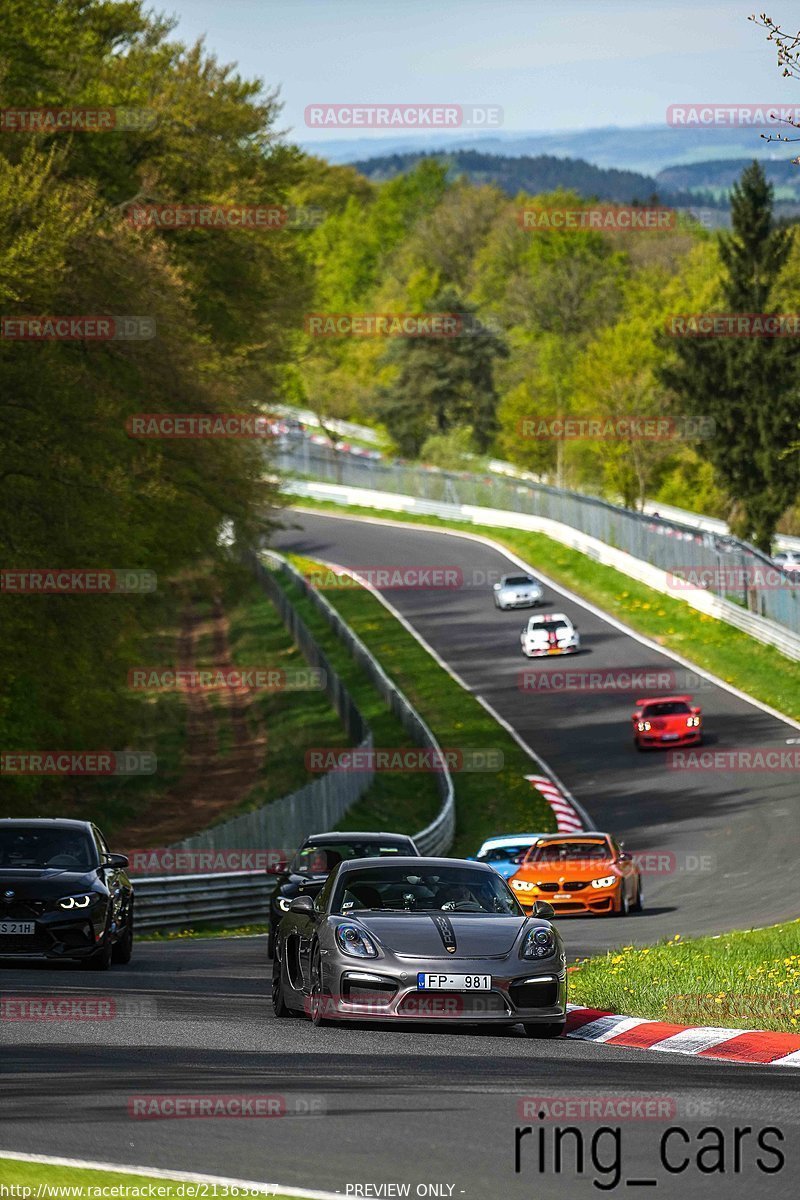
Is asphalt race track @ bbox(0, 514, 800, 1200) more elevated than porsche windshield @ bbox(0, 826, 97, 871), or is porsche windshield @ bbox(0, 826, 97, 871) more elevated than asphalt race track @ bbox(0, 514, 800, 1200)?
asphalt race track @ bbox(0, 514, 800, 1200)

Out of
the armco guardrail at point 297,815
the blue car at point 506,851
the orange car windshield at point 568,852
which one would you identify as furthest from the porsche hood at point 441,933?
the blue car at point 506,851

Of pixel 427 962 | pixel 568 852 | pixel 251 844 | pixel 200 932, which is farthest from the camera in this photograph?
pixel 251 844

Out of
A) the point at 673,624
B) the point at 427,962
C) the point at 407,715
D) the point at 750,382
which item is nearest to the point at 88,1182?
the point at 427,962

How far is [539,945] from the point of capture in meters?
12.8

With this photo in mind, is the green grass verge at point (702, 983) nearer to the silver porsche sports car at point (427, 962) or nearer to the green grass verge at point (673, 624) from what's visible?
the silver porsche sports car at point (427, 962)

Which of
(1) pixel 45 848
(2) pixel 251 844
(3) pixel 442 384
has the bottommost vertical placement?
(2) pixel 251 844

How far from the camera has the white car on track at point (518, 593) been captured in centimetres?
6881

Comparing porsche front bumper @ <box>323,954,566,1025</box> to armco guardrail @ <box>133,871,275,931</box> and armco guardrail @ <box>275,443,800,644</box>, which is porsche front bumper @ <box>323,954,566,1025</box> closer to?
armco guardrail @ <box>133,871,275,931</box>

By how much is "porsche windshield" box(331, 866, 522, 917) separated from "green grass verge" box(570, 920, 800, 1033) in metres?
1.24

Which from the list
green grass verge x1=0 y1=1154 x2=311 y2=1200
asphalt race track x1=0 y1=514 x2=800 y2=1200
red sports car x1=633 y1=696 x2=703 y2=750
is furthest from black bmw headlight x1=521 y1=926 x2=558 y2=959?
red sports car x1=633 y1=696 x2=703 y2=750

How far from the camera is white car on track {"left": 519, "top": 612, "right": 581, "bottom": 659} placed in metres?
59.9

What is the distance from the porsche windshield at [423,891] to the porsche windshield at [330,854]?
6772 millimetres

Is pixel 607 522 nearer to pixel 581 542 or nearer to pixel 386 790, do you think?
pixel 581 542

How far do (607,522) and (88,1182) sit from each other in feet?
222
